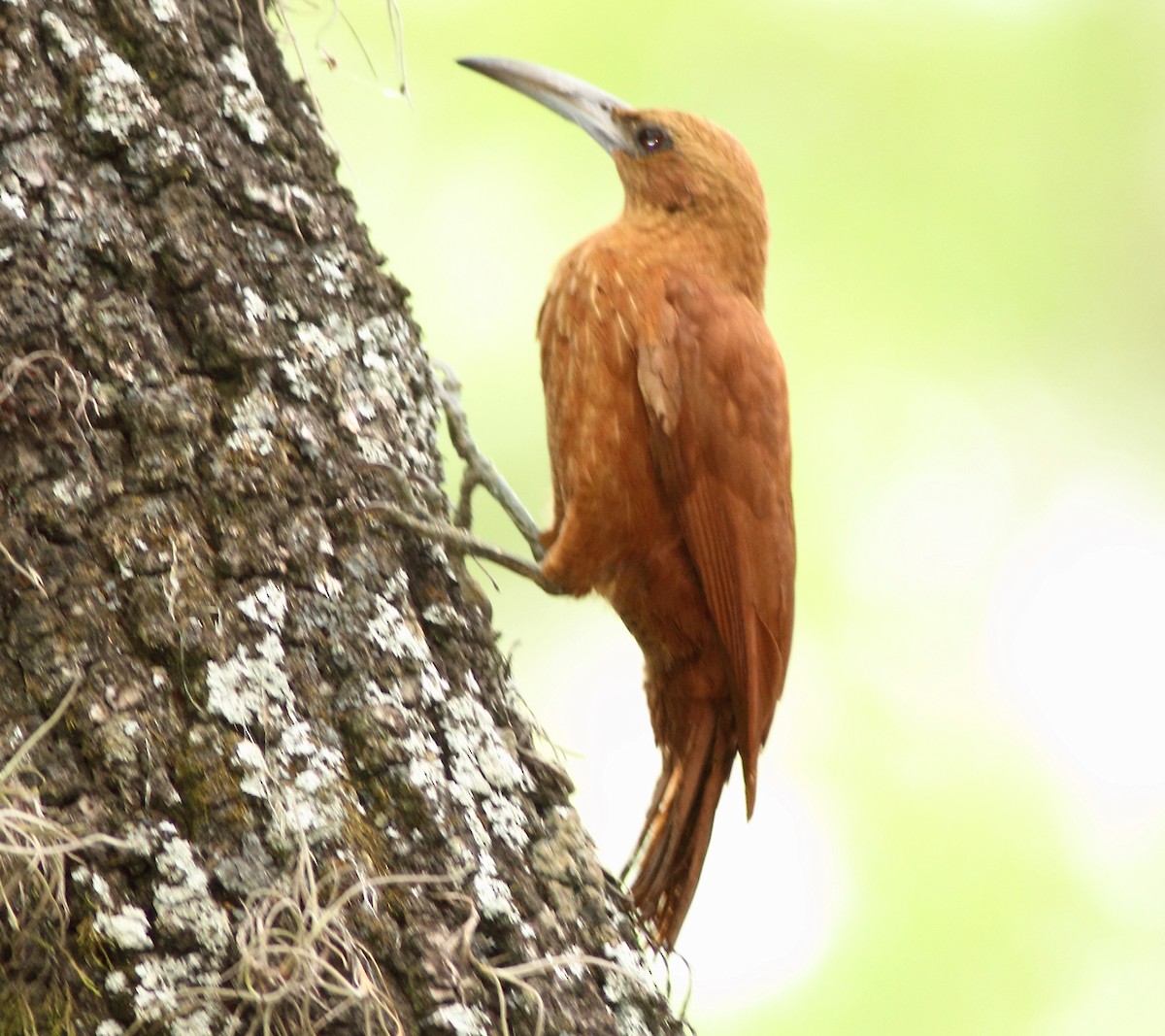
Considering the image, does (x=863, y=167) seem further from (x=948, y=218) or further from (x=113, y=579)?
(x=113, y=579)

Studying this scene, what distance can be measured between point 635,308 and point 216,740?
156cm

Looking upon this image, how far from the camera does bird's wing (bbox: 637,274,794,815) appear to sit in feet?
10.1

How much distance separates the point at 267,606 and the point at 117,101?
2.57 ft

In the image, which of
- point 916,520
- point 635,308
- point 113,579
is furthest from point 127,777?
point 916,520

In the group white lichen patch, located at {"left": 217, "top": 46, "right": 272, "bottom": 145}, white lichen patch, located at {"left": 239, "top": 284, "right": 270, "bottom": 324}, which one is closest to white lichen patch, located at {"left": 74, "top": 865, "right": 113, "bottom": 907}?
white lichen patch, located at {"left": 239, "top": 284, "right": 270, "bottom": 324}

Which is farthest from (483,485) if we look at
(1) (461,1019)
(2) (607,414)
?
(1) (461,1019)

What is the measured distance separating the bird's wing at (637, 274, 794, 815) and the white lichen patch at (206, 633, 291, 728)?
1294 millimetres

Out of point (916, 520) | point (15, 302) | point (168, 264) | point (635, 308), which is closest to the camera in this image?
point (15, 302)

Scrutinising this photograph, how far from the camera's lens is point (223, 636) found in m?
1.96

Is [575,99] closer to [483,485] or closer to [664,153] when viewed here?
[664,153]

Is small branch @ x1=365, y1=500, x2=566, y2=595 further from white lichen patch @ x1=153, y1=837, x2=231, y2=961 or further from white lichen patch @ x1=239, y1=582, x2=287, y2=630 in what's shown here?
white lichen patch @ x1=153, y1=837, x2=231, y2=961

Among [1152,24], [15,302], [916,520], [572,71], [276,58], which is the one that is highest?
[1152,24]

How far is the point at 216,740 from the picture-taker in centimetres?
190

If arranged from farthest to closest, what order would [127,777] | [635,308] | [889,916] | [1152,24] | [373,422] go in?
[1152,24]
[889,916]
[635,308]
[373,422]
[127,777]
